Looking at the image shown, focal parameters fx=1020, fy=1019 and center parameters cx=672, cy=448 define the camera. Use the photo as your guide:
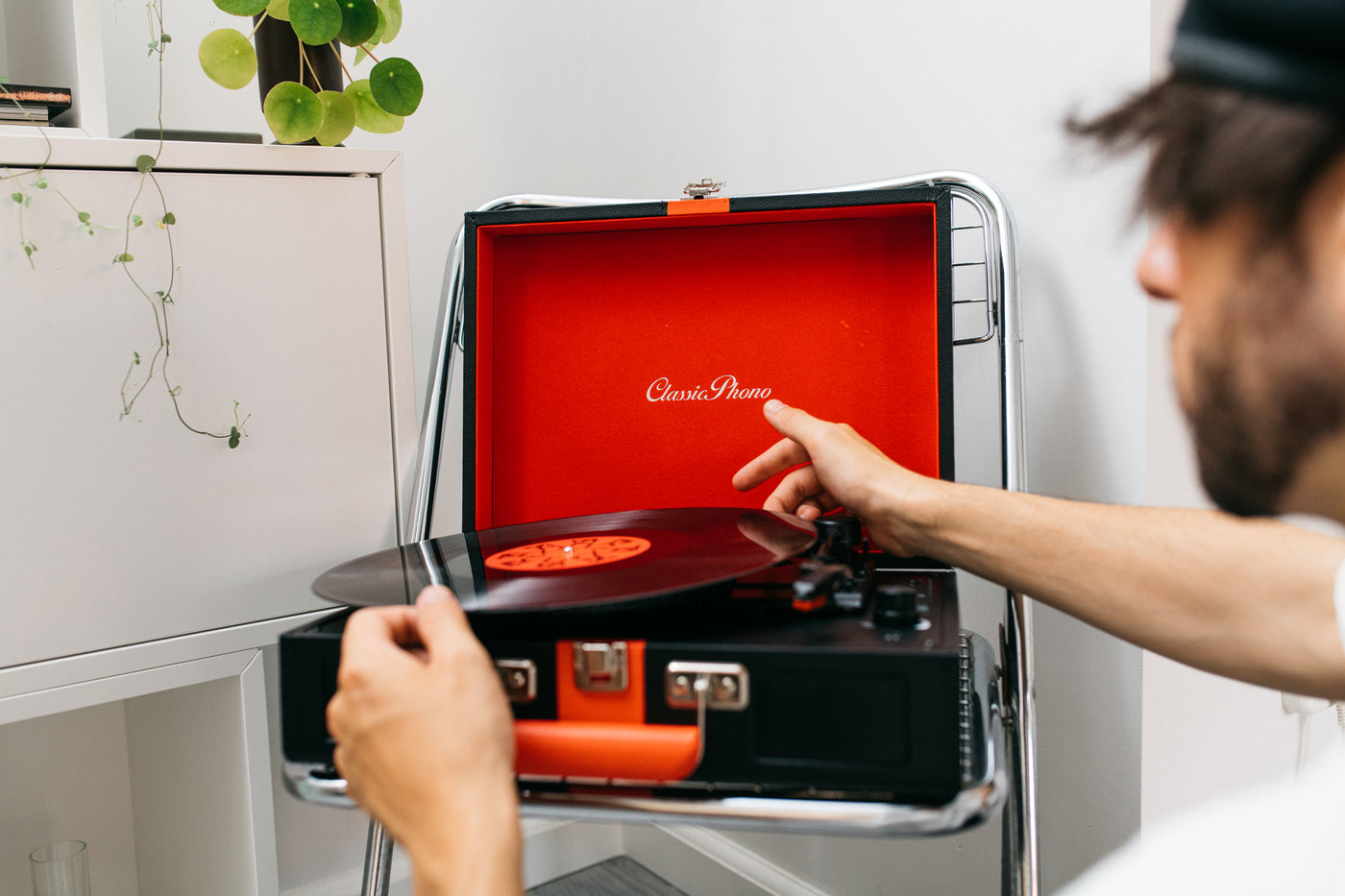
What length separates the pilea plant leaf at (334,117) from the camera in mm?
1096

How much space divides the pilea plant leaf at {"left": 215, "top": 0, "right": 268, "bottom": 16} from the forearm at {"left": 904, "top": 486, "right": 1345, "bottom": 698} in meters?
0.84

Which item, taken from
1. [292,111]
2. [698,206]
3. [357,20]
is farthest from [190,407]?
[698,206]

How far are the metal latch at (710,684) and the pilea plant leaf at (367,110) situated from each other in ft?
2.56

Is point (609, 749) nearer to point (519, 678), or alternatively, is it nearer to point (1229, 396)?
point (519, 678)

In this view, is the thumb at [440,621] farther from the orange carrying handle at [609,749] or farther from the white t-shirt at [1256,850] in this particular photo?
the white t-shirt at [1256,850]

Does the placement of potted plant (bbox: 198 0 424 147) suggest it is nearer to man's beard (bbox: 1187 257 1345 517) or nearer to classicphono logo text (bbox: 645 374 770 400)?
classicphono logo text (bbox: 645 374 770 400)

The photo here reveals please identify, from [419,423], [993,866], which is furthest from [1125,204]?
[993,866]

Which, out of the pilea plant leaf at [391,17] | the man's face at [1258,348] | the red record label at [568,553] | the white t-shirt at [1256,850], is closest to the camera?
the white t-shirt at [1256,850]

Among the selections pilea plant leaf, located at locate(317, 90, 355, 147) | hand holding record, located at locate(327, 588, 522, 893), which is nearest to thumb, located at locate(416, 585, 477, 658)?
hand holding record, located at locate(327, 588, 522, 893)

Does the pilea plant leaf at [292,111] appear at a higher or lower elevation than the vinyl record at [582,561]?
higher

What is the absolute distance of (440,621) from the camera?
0.59 meters

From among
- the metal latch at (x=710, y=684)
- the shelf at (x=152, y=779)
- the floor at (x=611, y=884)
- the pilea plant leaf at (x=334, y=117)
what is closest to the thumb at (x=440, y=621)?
the metal latch at (x=710, y=684)

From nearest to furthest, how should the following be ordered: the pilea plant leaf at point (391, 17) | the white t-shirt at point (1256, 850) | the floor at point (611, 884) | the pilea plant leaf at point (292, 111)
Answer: the white t-shirt at point (1256, 850) → the pilea plant leaf at point (292, 111) → the pilea plant leaf at point (391, 17) → the floor at point (611, 884)

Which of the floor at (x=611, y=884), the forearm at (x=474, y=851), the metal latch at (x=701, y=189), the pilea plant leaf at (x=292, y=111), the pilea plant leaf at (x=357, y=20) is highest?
the pilea plant leaf at (x=357, y=20)
